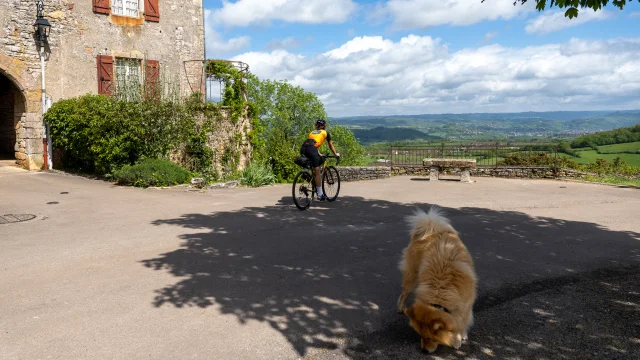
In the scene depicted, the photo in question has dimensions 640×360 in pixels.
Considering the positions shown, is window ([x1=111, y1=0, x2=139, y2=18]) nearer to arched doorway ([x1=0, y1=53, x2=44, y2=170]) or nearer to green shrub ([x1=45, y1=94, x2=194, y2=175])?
arched doorway ([x1=0, y1=53, x2=44, y2=170])

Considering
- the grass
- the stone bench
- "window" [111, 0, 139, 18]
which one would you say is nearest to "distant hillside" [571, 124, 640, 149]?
the grass

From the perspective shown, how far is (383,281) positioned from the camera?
5387 mm

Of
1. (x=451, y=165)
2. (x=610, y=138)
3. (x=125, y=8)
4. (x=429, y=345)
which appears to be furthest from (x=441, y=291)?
(x=610, y=138)

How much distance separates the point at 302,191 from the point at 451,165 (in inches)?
349

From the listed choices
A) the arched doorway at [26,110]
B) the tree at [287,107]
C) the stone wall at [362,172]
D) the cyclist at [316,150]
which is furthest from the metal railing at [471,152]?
the arched doorway at [26,110]

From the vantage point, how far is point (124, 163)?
46.5 ft

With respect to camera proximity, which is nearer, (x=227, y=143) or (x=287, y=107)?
(x=227, y=143)

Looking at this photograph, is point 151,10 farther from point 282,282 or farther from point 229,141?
point 282,282

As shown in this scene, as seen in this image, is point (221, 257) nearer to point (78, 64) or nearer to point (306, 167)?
point (306, 167)

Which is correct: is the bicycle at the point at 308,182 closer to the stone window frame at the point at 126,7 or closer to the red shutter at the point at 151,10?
the red shutter at the point at 151,10

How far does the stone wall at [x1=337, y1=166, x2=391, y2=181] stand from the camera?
17.8 meters

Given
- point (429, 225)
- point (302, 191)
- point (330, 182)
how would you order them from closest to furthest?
point (429, 225)
point (302, 191)
point (330, 182)

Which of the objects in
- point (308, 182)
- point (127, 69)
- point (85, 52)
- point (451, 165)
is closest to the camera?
point (308, 182)

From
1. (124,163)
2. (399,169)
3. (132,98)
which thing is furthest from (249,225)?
(399,169)
